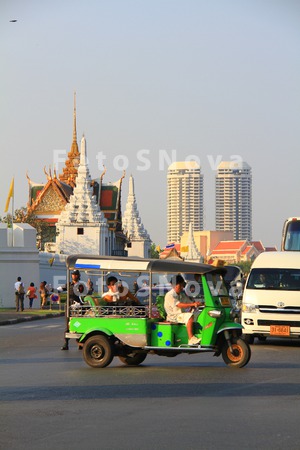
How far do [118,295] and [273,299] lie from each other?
515 centimetres

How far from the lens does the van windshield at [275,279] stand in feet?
70.4

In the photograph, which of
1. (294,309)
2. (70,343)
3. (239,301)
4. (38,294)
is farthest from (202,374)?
(38,294)

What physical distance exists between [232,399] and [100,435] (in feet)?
9.21

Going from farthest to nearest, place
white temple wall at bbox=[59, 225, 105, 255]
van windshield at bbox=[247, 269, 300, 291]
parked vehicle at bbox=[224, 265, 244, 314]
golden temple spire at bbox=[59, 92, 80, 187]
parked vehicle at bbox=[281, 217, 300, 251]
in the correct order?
golden temple spire at bbox=[59, 92, 80, 187] → white temple wall at bbox=[59, 225, 105, 255] → parked vehicle at bbox=[224, 265, 244, 314] → parked vehicle at bbox=[281, 217, 300, 251] → van windshield at bbox=[247, 269, 300, 291]

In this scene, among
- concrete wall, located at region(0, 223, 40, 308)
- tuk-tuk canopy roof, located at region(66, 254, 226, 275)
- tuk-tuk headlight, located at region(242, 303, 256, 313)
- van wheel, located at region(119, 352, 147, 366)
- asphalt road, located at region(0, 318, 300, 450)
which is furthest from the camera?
concrete wall, located at region(0, 223, 40, 308)

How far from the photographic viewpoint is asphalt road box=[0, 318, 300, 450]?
923cm

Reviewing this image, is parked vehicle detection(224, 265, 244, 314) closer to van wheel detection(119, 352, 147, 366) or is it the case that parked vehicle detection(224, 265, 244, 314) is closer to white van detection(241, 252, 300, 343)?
white van detection(241, 252, 300, 343)

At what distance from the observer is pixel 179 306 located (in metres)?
16.3

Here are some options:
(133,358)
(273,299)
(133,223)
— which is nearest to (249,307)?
(273,299)

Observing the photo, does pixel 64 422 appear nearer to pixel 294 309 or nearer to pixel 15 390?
pixel 15 390

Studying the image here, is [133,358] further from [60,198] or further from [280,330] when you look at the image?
[60,198]

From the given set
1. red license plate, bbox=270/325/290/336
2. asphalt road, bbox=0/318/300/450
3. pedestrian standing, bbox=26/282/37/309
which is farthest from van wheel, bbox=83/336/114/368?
pedestrian standing, bbox=26/282/37/309

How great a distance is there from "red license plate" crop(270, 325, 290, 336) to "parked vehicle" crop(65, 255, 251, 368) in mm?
4573

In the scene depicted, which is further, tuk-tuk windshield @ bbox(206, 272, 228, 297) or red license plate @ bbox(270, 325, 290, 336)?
red license plate @ bbox(270, 325, 290, 336)
